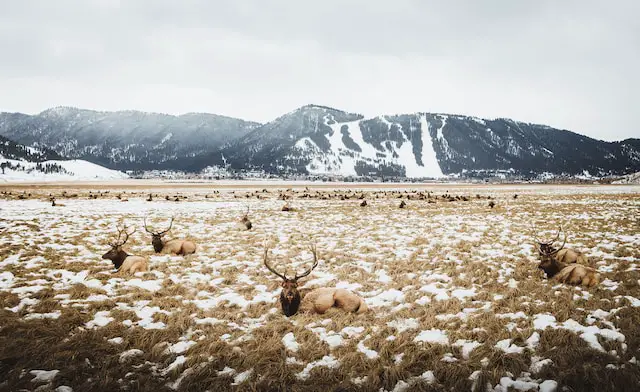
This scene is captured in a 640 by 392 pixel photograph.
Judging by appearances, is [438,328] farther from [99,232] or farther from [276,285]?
[99,232]

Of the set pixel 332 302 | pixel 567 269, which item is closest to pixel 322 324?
pixel 332 302

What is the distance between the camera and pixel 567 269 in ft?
32.3

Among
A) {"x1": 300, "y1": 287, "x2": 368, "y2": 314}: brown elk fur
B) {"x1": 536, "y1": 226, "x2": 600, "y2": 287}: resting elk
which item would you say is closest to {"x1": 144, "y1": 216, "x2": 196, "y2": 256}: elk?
{"x1": 300, "y1": 287, "x2": 368, "y2": 314}: brown elk fur

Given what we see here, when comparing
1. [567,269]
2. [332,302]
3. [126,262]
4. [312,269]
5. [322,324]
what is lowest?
[322,324]

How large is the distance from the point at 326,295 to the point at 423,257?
5881 mm

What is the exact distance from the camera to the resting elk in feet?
30.9

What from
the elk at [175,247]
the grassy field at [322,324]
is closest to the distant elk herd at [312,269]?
the elk at [175,247]

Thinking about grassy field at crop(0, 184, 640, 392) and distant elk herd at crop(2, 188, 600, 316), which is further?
distant elk herd at crop(2, 188, 600, 316)

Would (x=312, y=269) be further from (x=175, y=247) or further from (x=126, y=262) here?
(x=175, y=247)

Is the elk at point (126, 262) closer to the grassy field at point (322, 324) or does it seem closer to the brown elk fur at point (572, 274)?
the grassy field at point (322, 324)

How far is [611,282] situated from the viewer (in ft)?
31.5

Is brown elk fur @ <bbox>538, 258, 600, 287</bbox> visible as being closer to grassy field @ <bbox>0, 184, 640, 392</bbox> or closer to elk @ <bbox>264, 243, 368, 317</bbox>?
grassy field @ <bbox>0, 184, 640, 392</bbox>

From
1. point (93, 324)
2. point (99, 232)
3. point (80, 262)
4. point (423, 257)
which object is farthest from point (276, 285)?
point (99, 232)

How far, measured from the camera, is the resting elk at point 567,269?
371 inches
